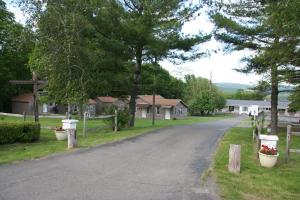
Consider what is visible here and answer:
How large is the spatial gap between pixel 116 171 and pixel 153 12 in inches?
610

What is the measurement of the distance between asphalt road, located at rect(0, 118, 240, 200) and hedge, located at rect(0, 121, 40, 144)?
14.1ft

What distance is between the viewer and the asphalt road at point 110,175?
7.41 m

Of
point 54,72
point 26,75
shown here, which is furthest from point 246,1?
point 26,75

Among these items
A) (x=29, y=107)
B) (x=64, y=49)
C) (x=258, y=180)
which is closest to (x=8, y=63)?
(x=29, y=107)

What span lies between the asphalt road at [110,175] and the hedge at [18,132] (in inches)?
169

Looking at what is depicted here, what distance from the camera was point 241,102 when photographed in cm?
10125

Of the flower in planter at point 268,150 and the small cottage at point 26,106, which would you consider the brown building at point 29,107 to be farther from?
the flower in planter at point 268,150

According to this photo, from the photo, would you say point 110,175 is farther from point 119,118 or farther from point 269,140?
point 119,118

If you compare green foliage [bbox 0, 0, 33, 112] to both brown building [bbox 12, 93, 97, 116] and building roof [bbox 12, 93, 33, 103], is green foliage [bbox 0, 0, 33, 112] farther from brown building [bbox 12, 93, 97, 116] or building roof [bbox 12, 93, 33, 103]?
brown building [bbox 12, 93, 97, 116]

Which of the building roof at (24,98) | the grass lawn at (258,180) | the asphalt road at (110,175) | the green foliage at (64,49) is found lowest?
the grass lawn at (258,180)

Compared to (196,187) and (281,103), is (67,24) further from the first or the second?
(281,103)

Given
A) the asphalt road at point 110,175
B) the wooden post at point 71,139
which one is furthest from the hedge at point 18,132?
the asphalt road at point 110,175

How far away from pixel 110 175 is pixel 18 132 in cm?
840

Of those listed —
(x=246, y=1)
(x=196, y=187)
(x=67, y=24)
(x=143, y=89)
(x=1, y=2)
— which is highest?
(x=1, y=2)
